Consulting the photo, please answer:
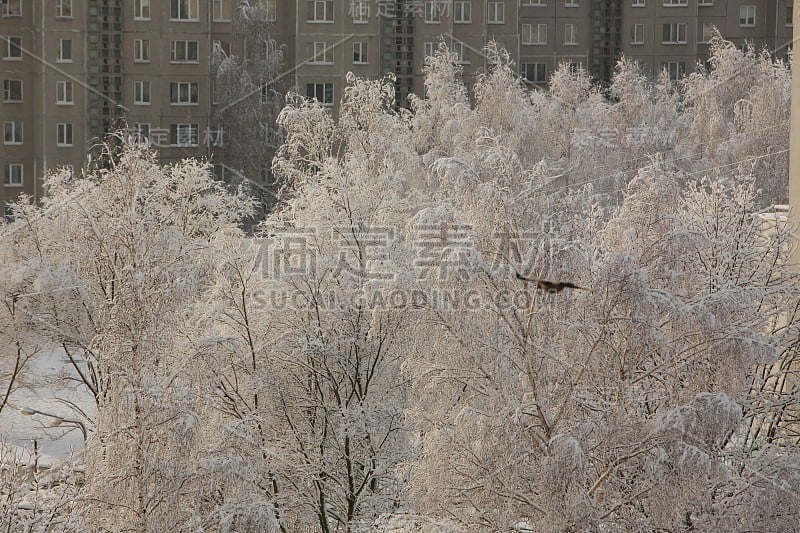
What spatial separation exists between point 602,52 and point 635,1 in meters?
3.07

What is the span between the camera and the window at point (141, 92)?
52062mm

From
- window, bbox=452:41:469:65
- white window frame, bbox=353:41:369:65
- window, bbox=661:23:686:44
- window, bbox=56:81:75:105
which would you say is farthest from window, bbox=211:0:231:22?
window, bbox=661:23:686:44

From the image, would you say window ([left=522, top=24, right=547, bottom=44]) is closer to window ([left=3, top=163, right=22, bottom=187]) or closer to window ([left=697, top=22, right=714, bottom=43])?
window ([left=697, top=22, right=714, bottom=43])

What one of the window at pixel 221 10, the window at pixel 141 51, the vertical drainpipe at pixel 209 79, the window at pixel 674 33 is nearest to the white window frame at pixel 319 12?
the window at pixel 221 10

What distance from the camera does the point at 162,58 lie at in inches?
2052

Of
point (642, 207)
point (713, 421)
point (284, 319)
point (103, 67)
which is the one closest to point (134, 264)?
point (284, 319)

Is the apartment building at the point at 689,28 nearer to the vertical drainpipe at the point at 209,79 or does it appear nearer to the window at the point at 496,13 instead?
the window at the point at 496,13

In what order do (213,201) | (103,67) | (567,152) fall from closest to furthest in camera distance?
1. (213,201)
2. (567,152)
3. (103,67)

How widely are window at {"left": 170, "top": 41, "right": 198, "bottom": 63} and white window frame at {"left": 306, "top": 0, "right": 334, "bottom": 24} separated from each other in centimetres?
534

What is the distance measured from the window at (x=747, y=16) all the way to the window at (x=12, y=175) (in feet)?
115

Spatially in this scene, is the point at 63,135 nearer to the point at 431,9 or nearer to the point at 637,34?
the point at 431,9

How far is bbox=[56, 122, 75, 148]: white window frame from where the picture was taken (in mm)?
51625

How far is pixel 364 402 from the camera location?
18500 mm

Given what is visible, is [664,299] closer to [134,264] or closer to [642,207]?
[642,207]
